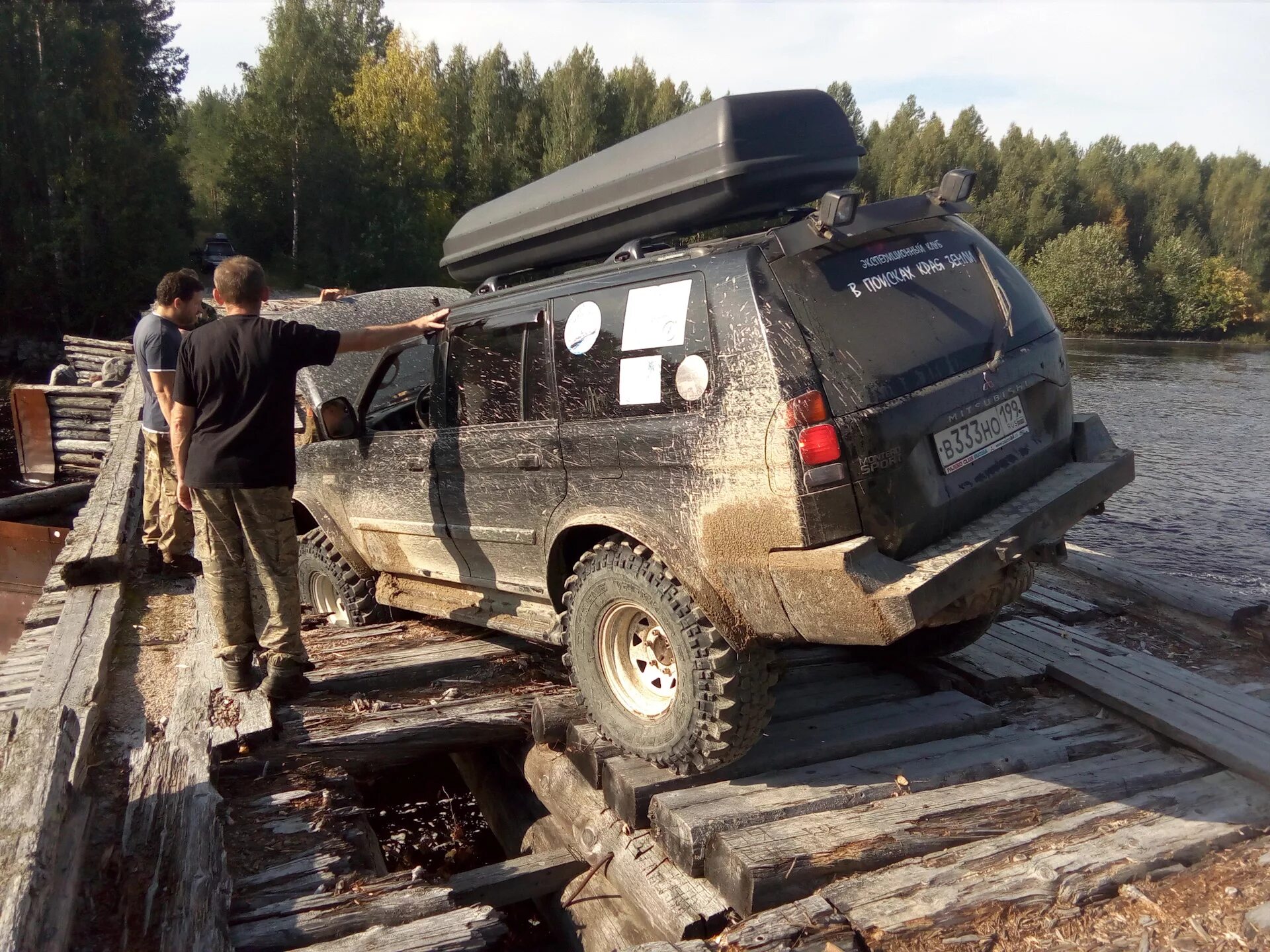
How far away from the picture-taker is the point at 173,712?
4.21 m

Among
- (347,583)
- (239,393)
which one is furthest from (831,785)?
(347,583)

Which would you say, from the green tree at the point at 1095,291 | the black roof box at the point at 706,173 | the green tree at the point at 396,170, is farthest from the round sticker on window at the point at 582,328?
the green tree at the point at 1095,291

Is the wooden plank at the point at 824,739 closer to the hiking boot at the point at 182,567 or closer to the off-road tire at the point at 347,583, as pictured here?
the off-road tire at the point at 347,583

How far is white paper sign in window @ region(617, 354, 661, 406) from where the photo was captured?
3.53 metres

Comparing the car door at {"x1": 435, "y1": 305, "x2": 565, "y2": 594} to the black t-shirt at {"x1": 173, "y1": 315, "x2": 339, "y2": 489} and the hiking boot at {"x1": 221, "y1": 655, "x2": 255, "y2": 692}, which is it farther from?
the hiking boot at {"x1": 221, "y1": 655, "x2": 255, "y2": 692}

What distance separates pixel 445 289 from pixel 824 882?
5.89 meters

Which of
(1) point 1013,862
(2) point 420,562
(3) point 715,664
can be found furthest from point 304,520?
(1) point 1013,862

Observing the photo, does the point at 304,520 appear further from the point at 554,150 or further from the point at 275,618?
the point at 554,150

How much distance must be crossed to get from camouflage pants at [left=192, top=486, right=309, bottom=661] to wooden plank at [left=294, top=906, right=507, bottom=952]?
1.68 m

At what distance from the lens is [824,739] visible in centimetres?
393

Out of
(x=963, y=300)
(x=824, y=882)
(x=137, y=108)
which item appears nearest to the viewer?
(x=824, y=882)

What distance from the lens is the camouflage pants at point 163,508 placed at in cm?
642

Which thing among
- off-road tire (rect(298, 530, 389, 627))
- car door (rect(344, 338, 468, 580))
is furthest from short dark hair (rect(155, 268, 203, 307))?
off-road tire (rect(298, 530, 389, 627))

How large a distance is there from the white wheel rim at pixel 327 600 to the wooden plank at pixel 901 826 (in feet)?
11.7
